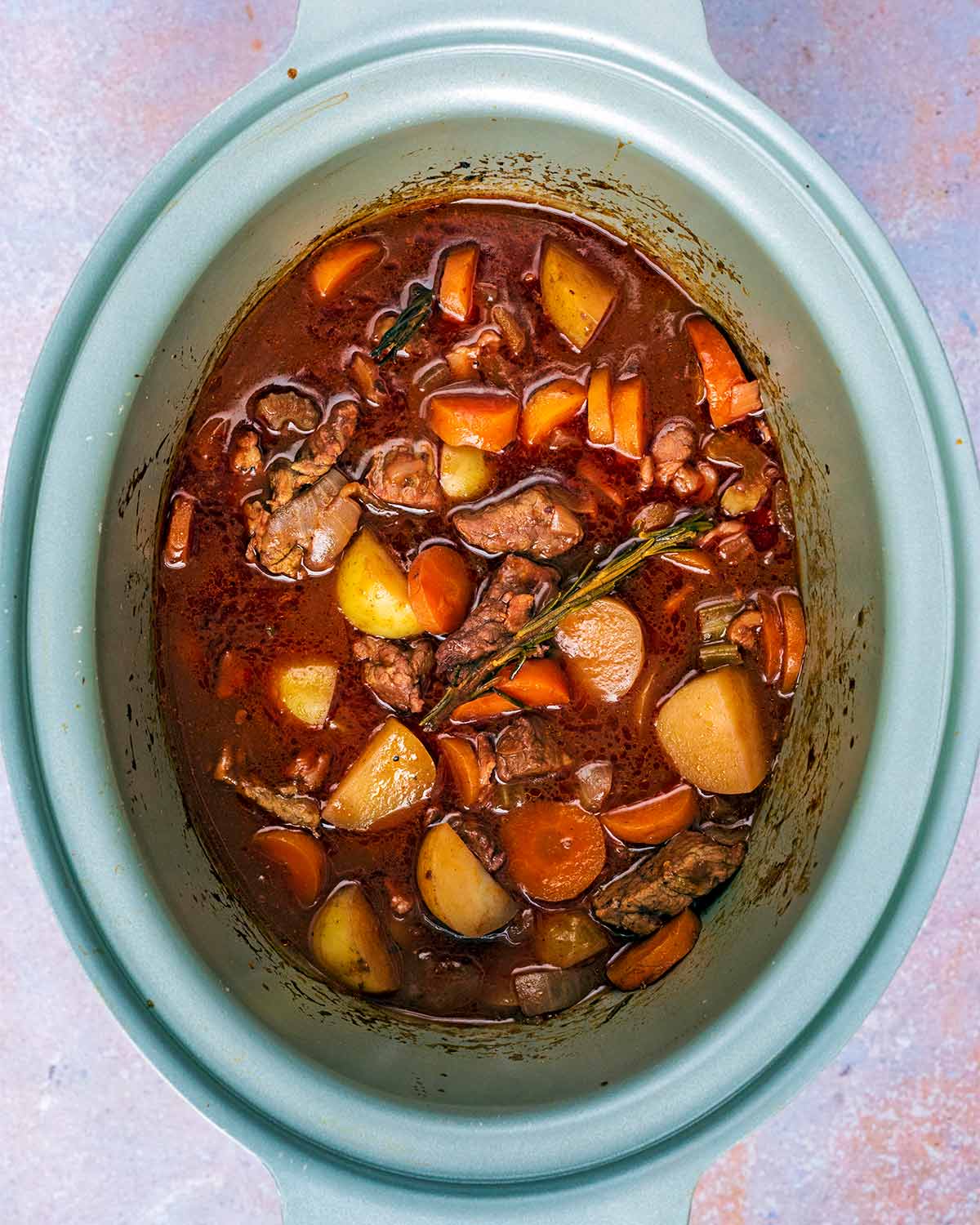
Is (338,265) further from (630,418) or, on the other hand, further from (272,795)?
(272,795)

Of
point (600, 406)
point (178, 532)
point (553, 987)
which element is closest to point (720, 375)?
point (600, 406)

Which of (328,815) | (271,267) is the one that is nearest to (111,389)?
(271,267)

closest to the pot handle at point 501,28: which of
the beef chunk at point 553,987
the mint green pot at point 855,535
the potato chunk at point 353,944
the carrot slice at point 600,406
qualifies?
the mint green pot at point 855,535

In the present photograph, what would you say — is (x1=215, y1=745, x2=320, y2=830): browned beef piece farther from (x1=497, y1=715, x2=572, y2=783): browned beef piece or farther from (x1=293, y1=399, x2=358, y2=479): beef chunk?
(x1=293, y1=399, x2=358, y2=479): beef chunk

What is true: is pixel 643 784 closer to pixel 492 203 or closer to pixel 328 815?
pixel 328 815

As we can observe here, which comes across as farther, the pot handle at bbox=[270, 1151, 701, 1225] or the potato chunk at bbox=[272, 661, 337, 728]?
the potato chunk at bbox=[272, 661, 337, 728]

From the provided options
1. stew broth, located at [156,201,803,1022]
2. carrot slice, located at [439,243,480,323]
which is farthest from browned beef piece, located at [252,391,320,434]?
carrot slice, located at [439,243,480,323]

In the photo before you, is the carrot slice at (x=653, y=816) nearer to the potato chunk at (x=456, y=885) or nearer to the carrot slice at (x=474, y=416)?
the potato chunk at (x=456, y=885)
